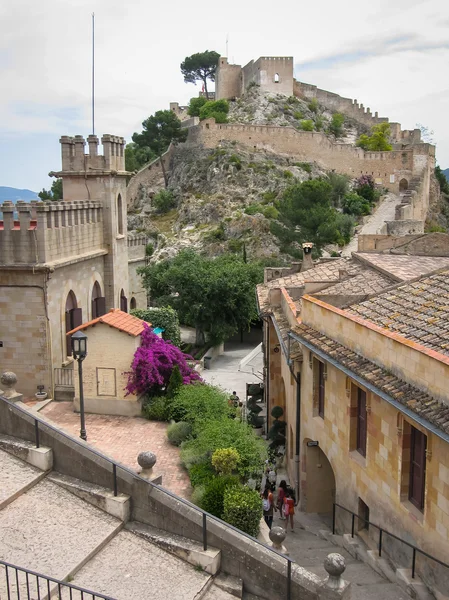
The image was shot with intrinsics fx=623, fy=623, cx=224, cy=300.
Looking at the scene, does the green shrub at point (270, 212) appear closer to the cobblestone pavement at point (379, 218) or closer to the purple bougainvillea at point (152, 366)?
the cobblestone pavement at point (379, 218)

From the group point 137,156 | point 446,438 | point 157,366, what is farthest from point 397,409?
point 137,156

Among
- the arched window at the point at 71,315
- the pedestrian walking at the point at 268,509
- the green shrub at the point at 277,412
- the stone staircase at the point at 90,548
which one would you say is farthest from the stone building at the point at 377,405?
the arched window at the point at 71,315

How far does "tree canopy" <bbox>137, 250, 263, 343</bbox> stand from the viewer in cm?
3681

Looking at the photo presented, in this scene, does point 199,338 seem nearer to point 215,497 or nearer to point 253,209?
point 253,209

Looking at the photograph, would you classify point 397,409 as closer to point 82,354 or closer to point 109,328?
point 82,354

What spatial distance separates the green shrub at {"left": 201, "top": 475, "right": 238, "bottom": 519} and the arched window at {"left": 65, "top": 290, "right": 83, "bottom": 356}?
35.8 ft

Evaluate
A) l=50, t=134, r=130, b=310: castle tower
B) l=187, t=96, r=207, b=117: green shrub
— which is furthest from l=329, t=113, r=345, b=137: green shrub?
l=50, t=134, r=130, b=310: castle tower

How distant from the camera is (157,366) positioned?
19.5 metres

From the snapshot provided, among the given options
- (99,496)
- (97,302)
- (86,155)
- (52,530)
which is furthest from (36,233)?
(52,530)

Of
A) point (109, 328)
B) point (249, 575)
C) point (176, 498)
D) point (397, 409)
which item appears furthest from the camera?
point (109, 328)

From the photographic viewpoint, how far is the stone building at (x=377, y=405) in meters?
10.6

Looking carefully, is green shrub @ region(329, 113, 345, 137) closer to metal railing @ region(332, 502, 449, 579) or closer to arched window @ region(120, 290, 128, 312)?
arched window @ region(120, 290, 128, 312)

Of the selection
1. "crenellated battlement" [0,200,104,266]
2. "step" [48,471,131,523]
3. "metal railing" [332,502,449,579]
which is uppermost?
"crenellated battlement" [0,200,104,266]

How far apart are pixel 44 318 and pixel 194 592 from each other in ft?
42.6
